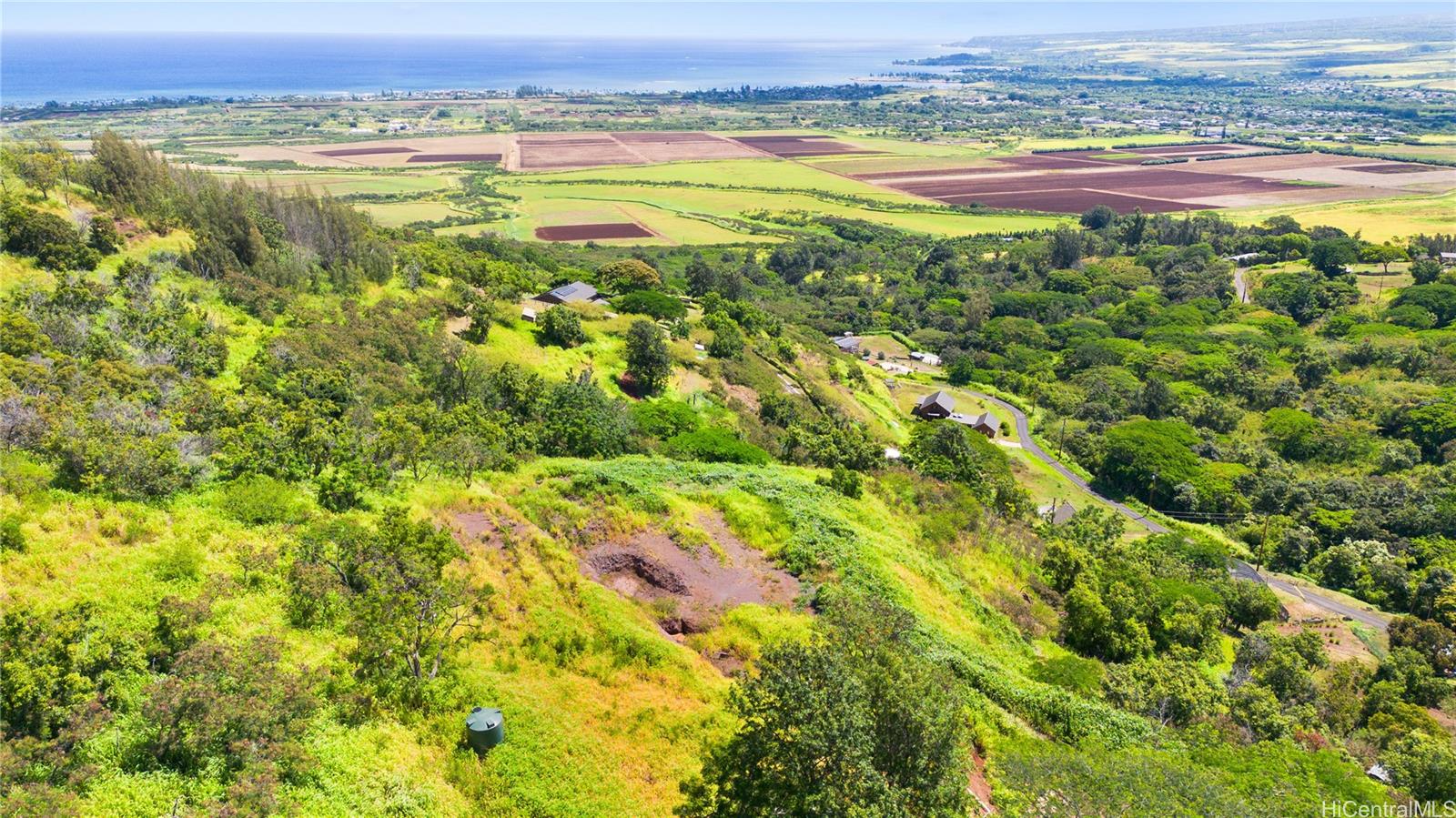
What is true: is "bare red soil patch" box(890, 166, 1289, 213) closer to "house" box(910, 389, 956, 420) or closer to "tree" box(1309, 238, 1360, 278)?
"tree" box(1309, 238, 1360, 278)

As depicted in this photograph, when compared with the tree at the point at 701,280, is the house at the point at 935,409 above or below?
below

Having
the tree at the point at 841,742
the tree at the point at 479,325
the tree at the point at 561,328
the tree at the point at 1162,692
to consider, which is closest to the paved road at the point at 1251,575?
the tree at the point at 1162,692

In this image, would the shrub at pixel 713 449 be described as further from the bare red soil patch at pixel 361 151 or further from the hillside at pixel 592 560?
the bare red soil patch at pixel 361 151

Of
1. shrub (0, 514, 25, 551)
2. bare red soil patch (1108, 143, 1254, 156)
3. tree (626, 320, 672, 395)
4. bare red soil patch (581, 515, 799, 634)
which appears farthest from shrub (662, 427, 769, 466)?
bare red soil patch (1108, 143, 1254, 156)

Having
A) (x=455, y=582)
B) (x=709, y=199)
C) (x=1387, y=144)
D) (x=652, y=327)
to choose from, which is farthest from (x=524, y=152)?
(x=1387, y=144)

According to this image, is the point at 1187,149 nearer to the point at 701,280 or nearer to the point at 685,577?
the point at 701,280

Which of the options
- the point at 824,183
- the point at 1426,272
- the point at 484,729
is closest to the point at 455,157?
the point at 824,183
